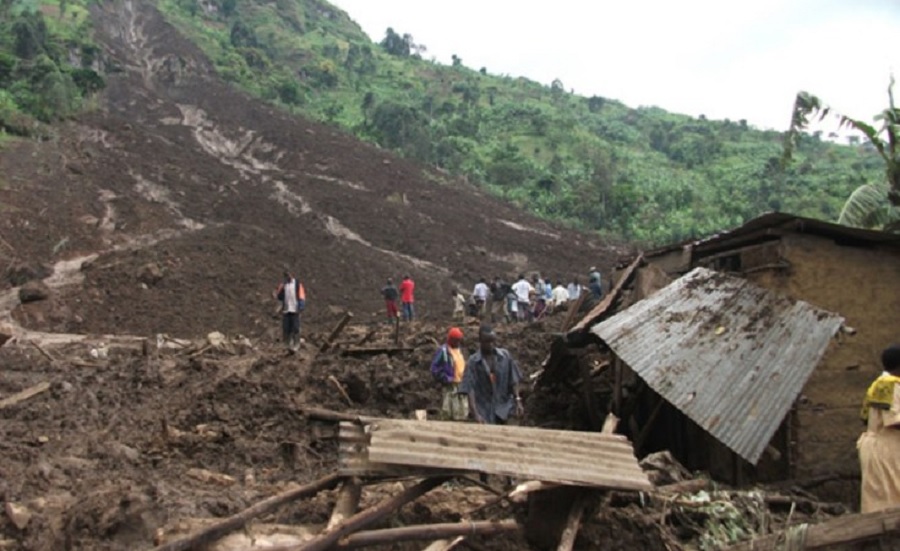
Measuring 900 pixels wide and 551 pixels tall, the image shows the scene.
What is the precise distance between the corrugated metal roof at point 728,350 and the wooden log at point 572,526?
4.34 feet

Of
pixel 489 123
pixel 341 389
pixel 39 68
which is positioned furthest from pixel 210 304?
pixel 489 123

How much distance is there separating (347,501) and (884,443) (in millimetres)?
3111

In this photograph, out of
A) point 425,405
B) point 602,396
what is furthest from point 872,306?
point 425,405

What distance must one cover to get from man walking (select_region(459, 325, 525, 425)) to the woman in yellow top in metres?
2.73

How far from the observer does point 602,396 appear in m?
8.82

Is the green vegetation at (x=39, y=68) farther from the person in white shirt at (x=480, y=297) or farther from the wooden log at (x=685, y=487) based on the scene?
the wooden log at (x=685, y=487)

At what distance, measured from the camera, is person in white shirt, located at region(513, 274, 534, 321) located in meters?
18.3

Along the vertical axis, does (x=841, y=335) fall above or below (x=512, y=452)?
above

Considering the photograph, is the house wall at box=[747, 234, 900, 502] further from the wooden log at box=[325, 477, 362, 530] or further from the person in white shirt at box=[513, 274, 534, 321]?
the person in white shirt at box=[513, 274, 534, 321]

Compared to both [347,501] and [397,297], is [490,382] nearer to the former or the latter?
[347,501]

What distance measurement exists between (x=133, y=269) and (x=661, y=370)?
16036 millimetres

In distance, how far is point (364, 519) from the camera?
12.7 ft

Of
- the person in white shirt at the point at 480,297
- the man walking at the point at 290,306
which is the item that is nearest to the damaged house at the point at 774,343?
the man walking at the point at 290,306

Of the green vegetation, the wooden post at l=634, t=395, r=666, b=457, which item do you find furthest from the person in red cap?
the green vegetation
